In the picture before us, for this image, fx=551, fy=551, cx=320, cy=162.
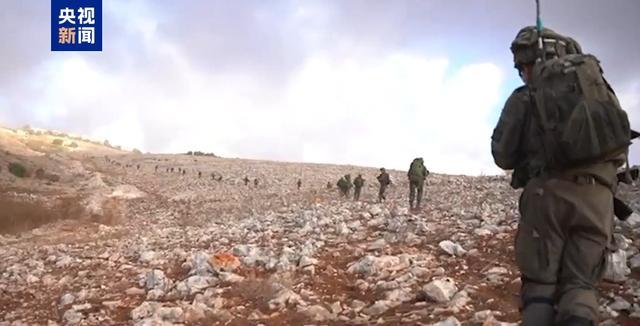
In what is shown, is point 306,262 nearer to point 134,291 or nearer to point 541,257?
point 134,291

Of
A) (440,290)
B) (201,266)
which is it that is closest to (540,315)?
(440,290)

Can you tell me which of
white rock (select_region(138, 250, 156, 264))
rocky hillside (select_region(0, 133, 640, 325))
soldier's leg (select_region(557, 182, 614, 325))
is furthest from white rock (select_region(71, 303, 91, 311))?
soldier's leg (select_region(557, 182, 614, 325))

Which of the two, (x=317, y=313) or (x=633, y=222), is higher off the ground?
(x=633, y=222)

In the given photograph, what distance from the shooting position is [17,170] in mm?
31641

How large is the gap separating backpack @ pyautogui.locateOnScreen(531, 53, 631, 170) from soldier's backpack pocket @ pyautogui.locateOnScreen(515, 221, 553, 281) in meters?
0.39

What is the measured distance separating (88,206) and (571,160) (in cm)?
2318

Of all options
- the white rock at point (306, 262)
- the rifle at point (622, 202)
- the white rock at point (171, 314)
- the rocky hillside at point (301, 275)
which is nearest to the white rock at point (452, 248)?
the rocky hillside at point (301, 275)

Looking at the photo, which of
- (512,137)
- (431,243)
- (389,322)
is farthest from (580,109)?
(431,243)

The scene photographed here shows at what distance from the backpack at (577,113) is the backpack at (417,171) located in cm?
1256

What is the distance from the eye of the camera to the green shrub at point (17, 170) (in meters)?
31.4

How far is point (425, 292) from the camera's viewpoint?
5.99 m

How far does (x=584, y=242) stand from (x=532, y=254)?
0.88 feet

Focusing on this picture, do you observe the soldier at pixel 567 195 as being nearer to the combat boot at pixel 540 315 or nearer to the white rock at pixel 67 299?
the combat boot at pixel 540 315

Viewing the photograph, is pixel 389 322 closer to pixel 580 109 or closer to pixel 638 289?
pixel 638 289
